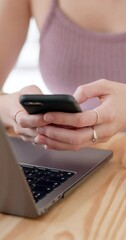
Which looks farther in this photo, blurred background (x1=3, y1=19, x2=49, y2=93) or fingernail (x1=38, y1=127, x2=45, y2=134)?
blurred background (x1=3, y1=19, x2=49, y2=93)

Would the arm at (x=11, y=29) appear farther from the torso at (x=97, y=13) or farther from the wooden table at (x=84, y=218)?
the wooden table at (x=84, y=218)

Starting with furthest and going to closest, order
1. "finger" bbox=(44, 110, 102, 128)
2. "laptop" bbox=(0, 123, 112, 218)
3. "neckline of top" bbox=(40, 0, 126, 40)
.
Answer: "neckline of top" bbox=(40, 0, 126, 40)
"finger" bbox=(44, 110, 102, 128)
"laptop" bbox=(0, 123, 112, 218)

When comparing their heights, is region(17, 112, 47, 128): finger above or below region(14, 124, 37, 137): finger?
above

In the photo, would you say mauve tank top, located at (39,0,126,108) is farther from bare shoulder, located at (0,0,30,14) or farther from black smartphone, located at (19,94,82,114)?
black smartphone, located at (19,94,82,114)

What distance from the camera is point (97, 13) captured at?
1.21 meters

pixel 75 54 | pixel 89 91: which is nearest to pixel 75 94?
pixel 89 91

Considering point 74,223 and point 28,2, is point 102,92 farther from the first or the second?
point 28,2

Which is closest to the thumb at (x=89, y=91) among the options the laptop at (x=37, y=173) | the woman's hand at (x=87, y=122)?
the woman's hand at (x=87, y=122)

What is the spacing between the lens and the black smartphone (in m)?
0.66

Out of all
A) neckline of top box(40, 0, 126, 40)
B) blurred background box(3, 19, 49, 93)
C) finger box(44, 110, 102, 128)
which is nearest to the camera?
finger box(44, 110, 102, 128)

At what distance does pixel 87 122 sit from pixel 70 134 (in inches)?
1.3

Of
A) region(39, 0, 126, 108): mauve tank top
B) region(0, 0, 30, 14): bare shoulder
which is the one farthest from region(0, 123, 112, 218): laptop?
region(0, 0, 30, 14): bare shoulder

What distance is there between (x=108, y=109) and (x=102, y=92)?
0.03m

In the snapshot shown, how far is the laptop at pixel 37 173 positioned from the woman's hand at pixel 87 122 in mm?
33
